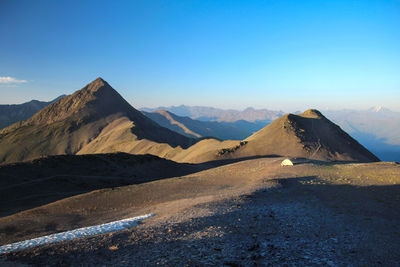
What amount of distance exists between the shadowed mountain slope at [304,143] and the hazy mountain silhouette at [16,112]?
18332 cm

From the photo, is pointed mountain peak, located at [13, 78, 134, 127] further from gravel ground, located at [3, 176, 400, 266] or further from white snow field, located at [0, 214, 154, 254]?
gravel ground, located at [3, 176, 400, 266]

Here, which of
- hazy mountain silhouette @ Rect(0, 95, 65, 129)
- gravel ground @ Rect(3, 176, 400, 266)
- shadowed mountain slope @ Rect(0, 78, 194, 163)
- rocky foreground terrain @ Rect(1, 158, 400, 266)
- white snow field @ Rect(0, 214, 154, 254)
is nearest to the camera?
gravel ground @ Rect(3, 176, 400, 266)

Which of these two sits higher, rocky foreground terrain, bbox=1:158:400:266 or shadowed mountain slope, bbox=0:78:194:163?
shadowed mountain slope, bbox=0:78:194:163

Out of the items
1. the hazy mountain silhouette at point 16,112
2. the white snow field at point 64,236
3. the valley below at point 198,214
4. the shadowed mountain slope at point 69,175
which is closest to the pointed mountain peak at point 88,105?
the shadowed mountain slope at point 69,175

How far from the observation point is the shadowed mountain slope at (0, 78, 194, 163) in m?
76.8

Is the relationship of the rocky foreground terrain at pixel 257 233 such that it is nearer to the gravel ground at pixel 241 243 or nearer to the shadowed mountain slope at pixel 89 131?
the gravel ground at pixel 241 243

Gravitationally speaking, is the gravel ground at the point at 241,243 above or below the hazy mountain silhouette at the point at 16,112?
below

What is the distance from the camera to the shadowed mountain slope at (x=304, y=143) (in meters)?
48.2

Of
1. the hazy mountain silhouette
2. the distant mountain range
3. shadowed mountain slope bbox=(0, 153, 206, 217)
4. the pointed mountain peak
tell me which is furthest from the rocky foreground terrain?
the hazy mountain silhouette

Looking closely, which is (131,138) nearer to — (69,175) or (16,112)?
(69,175)

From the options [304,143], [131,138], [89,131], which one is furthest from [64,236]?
[89,131]

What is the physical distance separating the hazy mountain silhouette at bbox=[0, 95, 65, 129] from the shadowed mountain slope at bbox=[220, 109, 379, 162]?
601ft

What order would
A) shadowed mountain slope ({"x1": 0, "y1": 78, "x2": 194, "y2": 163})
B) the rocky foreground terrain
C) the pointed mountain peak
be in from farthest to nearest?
the pointed mountain peak, shadowed mountain slope ({"x1": 0, "y1": 78, "x2": 194, "y2": 163}), the rocky foreground terrain

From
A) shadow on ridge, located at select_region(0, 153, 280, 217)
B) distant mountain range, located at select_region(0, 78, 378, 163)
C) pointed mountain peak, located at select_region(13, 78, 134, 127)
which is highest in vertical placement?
pointed mountain peak, located at select_region(13, 78, 134, 127)
